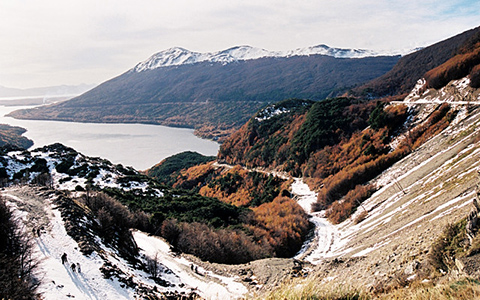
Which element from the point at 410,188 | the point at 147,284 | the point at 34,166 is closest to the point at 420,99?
the point at 410,188

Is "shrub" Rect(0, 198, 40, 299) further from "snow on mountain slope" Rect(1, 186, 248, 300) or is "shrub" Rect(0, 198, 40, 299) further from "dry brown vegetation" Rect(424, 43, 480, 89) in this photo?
"dry brown vegetation" Rect(424, 43, 480, 89)

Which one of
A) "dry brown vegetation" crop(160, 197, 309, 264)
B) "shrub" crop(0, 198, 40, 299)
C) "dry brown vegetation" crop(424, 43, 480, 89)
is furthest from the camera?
"dry brown vegetation" crop(424, 43, 480, 89)

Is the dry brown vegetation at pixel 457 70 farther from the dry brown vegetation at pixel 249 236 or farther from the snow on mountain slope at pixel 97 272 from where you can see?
the snow on mountain slope at pixel 97 272

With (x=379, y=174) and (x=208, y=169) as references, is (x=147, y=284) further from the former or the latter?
(x=208, y=169)

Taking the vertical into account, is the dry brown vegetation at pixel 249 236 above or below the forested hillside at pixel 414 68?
below

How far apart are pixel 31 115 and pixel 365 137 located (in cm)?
21347

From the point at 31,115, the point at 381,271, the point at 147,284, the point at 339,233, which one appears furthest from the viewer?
the point at 31,115

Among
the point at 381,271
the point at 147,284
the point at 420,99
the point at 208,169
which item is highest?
the point at 420,99

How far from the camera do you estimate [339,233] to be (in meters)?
22.8

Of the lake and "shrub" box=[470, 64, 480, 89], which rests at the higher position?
"shrub" box=[470, 64, 480, 89]

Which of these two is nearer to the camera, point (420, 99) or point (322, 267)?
point (322, 267)

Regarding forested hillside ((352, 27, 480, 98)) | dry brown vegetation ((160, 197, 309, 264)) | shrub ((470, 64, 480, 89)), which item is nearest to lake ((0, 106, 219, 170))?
forested hillside ((352, 27, 480, 98))

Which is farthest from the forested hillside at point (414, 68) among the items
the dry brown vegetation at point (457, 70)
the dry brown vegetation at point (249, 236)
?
the dry brown vegetation at point (249, 236)

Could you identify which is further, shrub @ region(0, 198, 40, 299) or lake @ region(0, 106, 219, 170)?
lake @ region(0, 106, 219, 170)
